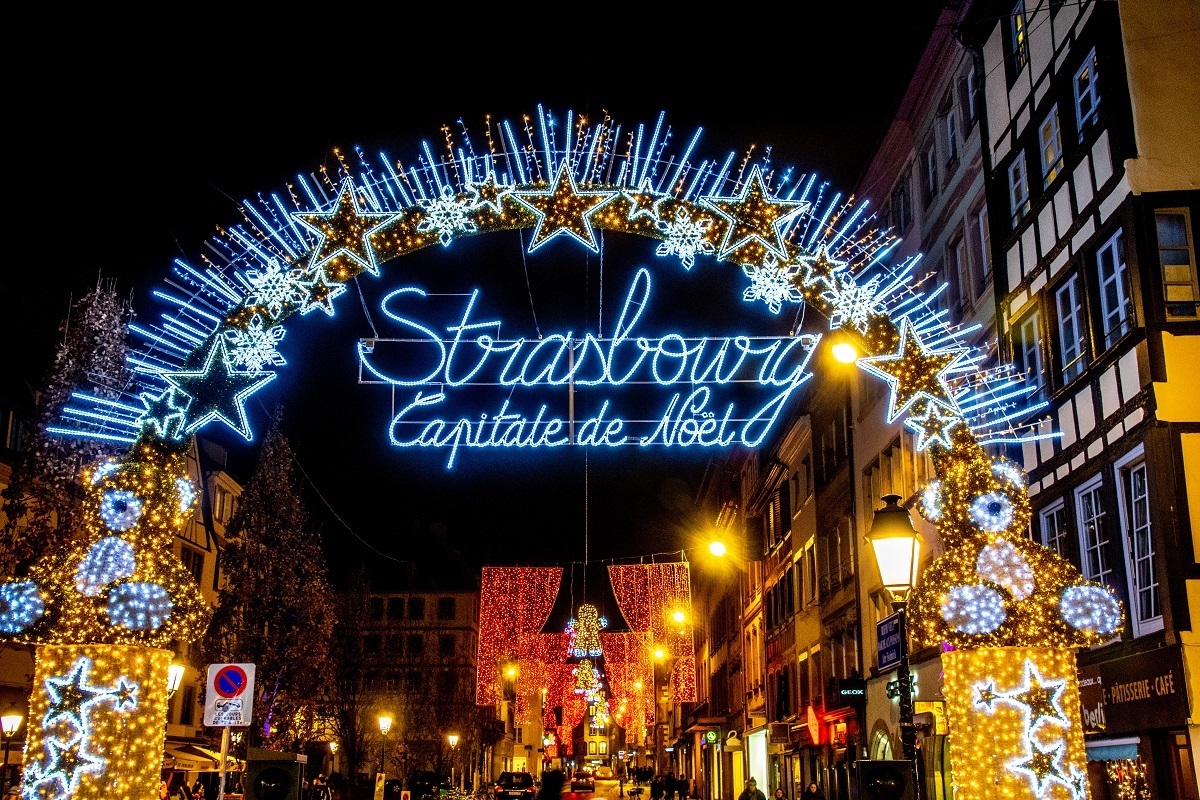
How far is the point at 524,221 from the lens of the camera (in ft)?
45.2

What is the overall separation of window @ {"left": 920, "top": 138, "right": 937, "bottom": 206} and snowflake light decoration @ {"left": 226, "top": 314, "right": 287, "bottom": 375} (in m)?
16.9

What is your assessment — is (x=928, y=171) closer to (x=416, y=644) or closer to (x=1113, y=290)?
(x=1113, y=290)

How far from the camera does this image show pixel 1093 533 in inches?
677

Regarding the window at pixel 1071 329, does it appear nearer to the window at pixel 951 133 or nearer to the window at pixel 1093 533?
the window at pixel 1093 533

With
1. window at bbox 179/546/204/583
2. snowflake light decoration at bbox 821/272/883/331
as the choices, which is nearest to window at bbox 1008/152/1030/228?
snowflake light decoration at bbox 821/272/883/331

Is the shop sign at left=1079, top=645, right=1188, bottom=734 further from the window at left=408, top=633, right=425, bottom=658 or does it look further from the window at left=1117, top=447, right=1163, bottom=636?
the window at left=408, top=633, right=425, bottom=658

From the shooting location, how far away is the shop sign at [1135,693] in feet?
46.2

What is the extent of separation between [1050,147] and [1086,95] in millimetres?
1582

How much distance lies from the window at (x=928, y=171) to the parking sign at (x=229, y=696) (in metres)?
17.8

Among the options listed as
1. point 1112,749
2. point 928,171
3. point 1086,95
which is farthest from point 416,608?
point 1086,95

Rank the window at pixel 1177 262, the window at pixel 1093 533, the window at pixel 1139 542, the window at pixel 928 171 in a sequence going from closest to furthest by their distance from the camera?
the window at pixel 1139 542 → the window at pixel 1177 262 → the window at pixel 1093 533 → the window at pixel 928 171

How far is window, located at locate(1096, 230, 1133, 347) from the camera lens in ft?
52.9

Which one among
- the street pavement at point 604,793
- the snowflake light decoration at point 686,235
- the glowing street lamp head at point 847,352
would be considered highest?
the snowflake light decoration at point 686,235

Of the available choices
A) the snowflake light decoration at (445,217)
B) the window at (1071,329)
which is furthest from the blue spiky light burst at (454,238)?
the window at (1071,329)
